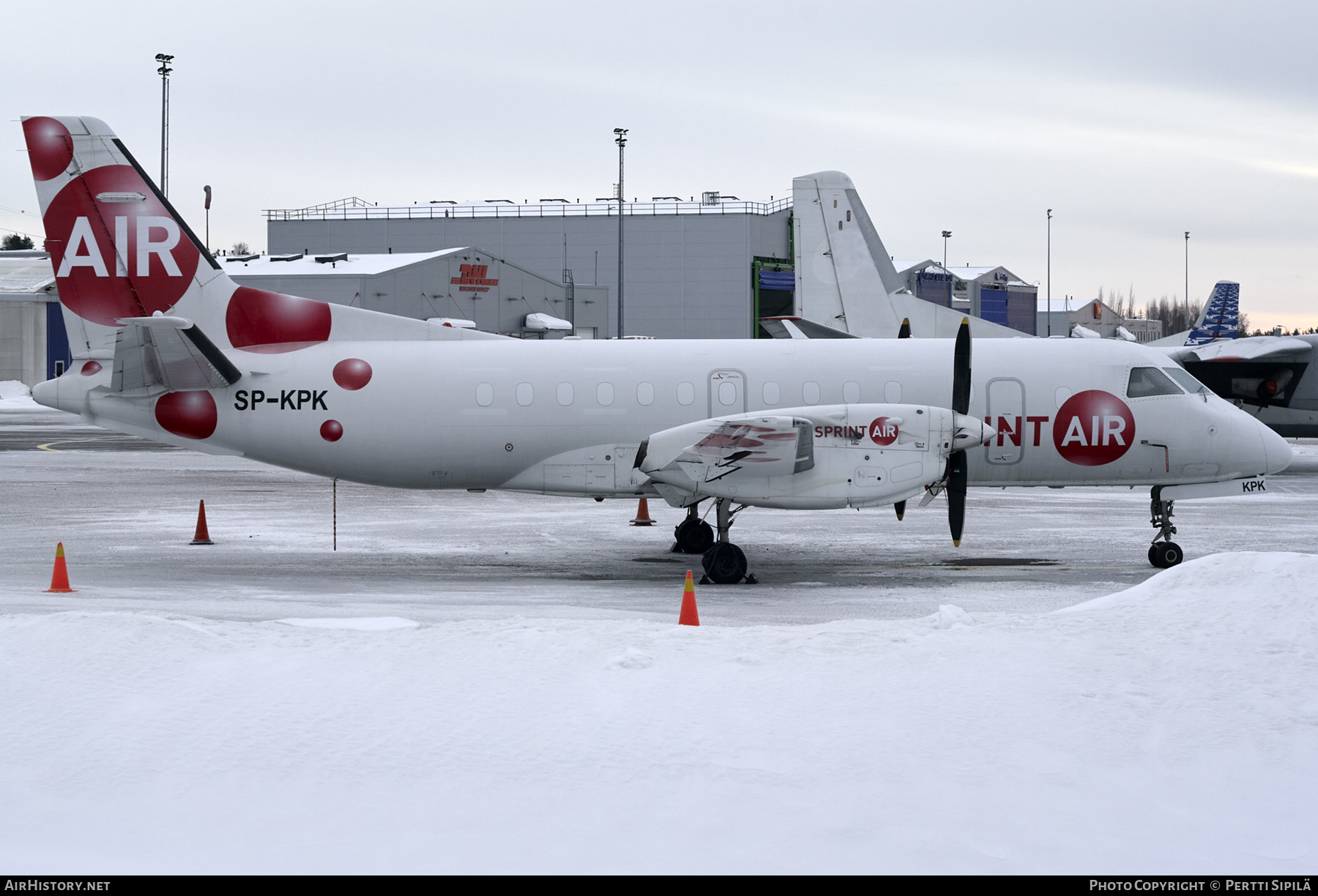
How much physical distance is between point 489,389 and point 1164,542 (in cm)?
976

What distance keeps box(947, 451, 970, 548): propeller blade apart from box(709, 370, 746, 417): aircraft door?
117 inches

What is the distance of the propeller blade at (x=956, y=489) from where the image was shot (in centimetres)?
1545

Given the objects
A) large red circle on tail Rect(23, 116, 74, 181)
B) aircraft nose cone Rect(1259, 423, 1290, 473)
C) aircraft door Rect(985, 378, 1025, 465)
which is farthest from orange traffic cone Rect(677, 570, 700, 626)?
large red circle on tail Rect(23, 116, 74, 181)

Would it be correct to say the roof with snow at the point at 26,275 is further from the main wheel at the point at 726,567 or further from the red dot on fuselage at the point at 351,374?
the main wheel at the point at 726,567

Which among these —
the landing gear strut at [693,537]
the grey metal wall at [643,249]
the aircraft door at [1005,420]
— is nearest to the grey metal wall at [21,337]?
the grey metal wall at [643,249]

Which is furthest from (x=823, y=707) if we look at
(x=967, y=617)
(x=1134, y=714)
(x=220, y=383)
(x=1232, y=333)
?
(x=1232, y=333)

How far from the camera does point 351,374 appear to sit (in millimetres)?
16906

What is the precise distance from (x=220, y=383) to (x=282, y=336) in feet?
3.71

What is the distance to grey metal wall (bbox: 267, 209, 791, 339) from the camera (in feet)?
279

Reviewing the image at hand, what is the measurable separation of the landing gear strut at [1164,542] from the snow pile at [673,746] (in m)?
7.60

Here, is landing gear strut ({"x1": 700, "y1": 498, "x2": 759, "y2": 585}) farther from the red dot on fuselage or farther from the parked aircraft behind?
the parked aircraft behind

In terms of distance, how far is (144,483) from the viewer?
28609 millimetres

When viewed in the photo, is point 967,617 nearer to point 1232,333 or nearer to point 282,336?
point 282,336

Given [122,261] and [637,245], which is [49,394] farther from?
[637,245]
